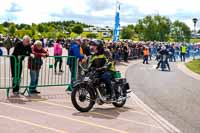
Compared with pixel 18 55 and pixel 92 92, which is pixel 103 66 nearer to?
pixel 92 92

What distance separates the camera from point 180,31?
4267 inches

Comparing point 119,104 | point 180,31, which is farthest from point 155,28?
point 119,104

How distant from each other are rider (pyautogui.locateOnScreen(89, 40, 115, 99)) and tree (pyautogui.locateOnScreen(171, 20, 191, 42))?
→ 9667cm

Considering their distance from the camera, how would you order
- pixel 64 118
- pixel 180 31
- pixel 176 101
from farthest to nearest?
pixel 180 31
pixel 176 101
pixel 64 118

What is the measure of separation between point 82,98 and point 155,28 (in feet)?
327

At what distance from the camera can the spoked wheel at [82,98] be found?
10.9 m

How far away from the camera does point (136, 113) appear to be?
1120 centimetres

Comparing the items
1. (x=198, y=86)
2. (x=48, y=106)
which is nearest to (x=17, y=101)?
(x=48, y=106)

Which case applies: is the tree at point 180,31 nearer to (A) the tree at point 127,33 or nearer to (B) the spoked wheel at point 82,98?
(A) the tree at point 127,33

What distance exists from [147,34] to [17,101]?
98.4 metres

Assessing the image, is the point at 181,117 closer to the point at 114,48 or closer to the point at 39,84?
the point at 39,84

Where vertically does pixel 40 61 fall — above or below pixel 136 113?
above

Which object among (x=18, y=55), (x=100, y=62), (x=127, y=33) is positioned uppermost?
(x=127, y=33)

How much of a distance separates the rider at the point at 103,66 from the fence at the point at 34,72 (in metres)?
2.50
